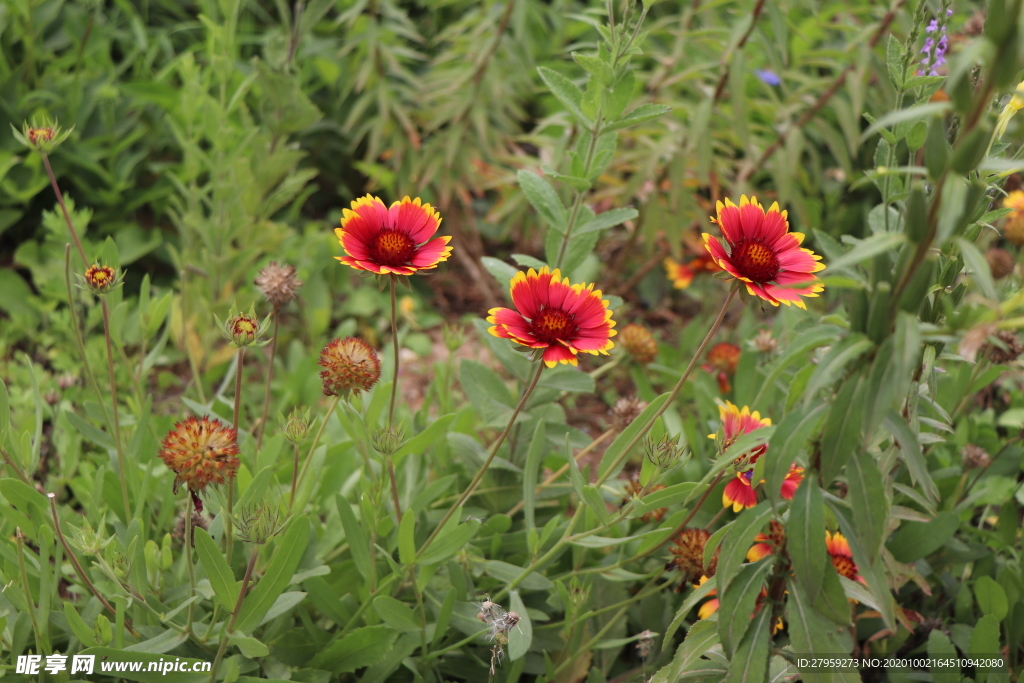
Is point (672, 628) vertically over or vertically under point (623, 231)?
over

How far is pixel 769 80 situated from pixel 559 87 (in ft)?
5.84

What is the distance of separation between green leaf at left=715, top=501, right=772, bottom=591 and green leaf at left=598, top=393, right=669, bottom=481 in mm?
215

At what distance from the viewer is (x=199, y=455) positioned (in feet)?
3.13

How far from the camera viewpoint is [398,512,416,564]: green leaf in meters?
1.15

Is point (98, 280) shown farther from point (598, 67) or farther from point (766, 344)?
point (766, 344)

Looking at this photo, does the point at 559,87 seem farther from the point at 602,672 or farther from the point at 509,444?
the point at 602,672

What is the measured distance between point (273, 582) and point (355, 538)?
0.53 ft

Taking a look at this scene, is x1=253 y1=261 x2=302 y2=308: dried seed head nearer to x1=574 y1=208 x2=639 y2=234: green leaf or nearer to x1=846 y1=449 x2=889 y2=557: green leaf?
x1=574 y1=208 x2=639 y2=234: green leaf

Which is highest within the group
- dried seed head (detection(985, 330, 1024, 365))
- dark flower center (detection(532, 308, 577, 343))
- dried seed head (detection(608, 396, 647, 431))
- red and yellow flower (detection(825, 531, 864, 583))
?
dark flower center (detection(532, 308, 577, 343))

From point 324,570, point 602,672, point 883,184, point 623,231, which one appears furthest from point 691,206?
point 324,570

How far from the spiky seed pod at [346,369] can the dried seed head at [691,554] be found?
0.62 m

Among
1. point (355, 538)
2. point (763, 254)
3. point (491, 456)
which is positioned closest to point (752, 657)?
point (491, 456)

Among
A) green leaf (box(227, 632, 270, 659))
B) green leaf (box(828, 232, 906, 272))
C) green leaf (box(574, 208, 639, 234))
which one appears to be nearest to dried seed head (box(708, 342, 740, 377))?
green leaf (box(574, 208, 639, 234))

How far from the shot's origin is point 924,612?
1.55m
